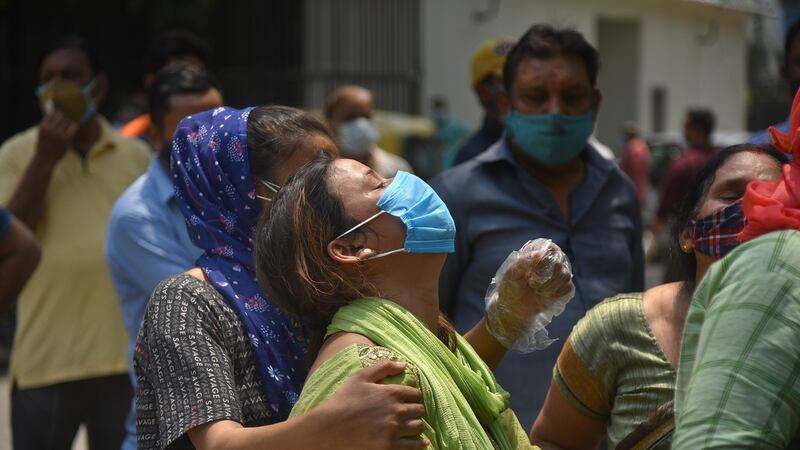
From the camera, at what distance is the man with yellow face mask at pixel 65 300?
4797 millimetres

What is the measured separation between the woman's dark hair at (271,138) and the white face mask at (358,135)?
164 inches

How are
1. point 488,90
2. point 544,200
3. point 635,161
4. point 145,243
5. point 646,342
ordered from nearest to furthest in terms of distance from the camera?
point 646,342 < point 145,243 < point 544,200 < point 488,90 < point 635,161

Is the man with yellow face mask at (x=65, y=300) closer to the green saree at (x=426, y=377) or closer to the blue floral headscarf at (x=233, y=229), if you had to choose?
the blue floral headscarf at (x=233, y=229)

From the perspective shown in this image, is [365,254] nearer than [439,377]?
No

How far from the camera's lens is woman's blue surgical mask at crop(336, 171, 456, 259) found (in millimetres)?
2424

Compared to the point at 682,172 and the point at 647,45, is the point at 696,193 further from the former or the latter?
the point at 647,45

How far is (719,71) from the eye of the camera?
94.6 feet

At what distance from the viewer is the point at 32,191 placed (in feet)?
16.0

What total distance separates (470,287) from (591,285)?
39 centimetres

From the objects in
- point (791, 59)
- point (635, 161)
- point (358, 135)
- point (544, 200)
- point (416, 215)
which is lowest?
point (635, 161)

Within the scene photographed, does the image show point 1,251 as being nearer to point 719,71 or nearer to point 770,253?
point 770,253

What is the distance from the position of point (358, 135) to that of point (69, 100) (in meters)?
2.29

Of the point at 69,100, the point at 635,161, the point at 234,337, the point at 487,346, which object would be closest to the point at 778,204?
the point at 487,346

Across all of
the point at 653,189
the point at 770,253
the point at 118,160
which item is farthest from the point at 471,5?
the point at 770,253
